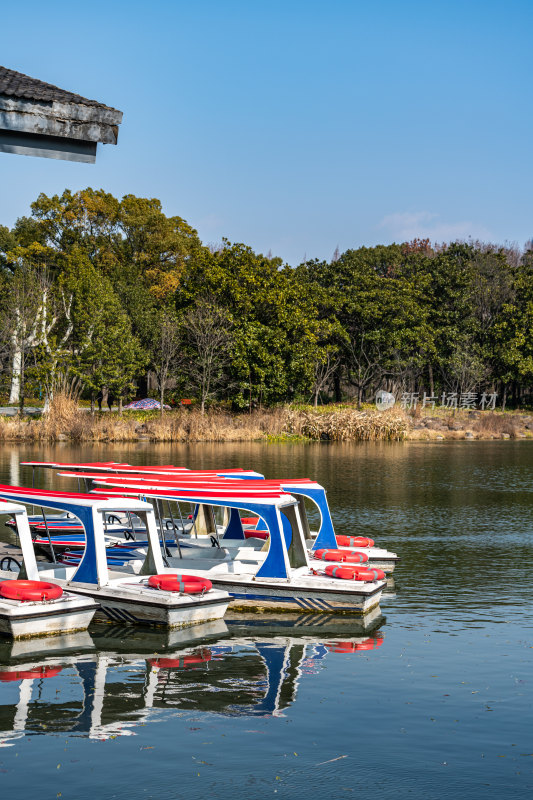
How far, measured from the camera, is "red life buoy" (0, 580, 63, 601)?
51.8ft

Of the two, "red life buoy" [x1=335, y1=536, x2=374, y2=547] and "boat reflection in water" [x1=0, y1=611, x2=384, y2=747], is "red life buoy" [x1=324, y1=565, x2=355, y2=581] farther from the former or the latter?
"red life buoy" [x1=335, y1=536, x2=374, y2=547]

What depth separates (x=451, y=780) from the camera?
33.9ft

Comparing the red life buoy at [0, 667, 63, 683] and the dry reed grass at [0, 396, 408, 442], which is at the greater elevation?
the dry reed grass at [0, 396, 408, 442]

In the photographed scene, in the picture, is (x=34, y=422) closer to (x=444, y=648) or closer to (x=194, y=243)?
(x=194, y=243)

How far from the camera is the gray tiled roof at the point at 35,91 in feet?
27.3

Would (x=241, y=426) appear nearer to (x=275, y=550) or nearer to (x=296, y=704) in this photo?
(x=275, y=550)

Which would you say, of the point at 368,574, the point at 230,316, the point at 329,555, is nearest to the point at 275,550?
the point at 368,574

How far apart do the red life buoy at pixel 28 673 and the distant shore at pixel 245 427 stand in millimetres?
45416

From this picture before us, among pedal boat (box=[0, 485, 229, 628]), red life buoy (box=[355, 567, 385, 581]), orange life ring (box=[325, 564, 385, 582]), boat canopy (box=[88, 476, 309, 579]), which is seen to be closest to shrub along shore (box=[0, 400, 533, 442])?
boat canopy (box=[88, 476, 309, 579])

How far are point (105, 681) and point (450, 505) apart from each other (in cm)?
2370

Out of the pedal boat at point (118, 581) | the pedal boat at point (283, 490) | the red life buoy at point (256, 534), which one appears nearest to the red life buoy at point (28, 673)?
the pedal boat at point (118, 581)

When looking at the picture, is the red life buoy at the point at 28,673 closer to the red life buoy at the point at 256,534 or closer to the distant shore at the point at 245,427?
the red life buoy at the point at 256,534

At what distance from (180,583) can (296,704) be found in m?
4.63

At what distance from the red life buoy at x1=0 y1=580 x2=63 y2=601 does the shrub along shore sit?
1719 inches
